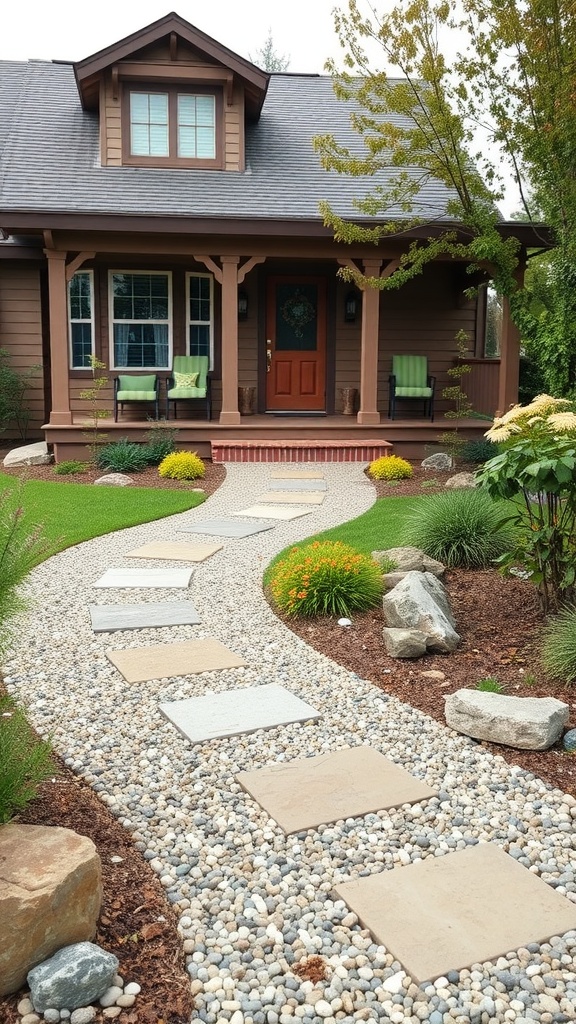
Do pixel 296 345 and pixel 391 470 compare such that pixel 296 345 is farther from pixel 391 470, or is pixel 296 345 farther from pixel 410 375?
pixel 391 470

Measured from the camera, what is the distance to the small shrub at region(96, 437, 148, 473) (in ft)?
33.2

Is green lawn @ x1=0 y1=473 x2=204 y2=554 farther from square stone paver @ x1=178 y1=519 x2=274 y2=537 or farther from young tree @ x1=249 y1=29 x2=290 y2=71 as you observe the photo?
young tree @ x1=249 y1=29 x2=290 y2=71

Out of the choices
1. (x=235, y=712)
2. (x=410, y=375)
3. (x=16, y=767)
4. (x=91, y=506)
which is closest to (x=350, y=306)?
(x=410, y=375)

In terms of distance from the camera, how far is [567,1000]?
1947 millimetres

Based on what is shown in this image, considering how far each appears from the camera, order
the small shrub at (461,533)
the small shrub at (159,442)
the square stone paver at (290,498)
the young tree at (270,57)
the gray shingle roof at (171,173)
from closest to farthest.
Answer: the small shrub at (461,533) → the square stone paver at (290,498) → the small shrub at (159,442) → the gray shingle roof at (171,173) → the young tree at (270,57)

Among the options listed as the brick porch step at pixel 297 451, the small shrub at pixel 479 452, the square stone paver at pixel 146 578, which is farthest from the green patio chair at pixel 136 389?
the square stone paver at pixel 146 578

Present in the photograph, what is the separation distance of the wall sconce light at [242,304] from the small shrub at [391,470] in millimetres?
3812

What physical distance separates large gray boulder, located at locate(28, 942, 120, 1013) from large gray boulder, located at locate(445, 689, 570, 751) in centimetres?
175

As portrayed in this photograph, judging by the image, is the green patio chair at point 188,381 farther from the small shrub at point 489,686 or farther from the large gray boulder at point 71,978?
the large gray boulder at point 71,978

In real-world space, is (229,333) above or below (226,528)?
above

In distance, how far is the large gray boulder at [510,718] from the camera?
10.5 feet

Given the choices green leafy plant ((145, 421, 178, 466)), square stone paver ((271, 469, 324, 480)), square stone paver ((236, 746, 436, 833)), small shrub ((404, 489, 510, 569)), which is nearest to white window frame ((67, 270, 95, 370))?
green leafy plant ((145, 421, 178, 466))

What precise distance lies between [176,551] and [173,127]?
8046 millimetres

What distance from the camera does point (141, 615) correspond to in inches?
194
